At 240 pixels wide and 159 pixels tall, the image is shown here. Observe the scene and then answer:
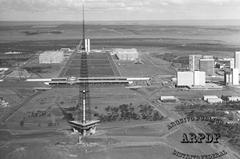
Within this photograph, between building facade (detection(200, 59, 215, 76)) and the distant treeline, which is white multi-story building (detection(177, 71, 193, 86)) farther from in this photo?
the distant treeline

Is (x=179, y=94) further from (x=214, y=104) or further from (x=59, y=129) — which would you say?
(x=59, y=129)

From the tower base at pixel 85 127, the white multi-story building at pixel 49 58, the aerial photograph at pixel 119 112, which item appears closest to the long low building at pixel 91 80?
the aerial photograph at pixel 119 112

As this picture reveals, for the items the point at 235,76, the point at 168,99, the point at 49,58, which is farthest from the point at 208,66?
the point at 49,58

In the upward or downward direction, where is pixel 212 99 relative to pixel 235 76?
downward

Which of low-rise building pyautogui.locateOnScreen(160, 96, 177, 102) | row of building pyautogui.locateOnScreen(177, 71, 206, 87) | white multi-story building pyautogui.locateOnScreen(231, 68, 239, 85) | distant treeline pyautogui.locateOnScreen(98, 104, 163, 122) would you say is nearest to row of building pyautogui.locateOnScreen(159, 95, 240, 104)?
low-rise building pyautogui.locateOnScreen(160, 96, 177, 102)

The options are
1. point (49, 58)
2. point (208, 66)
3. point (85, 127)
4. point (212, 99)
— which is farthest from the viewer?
point (49, 58)

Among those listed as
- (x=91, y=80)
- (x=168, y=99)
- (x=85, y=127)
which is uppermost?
(x=91, y=80)

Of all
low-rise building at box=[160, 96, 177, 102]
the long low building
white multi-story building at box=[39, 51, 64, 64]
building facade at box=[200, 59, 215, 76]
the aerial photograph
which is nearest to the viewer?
the aerial photograph

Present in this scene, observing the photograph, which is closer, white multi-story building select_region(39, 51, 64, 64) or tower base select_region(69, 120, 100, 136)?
tower base select_region(69, 120, 100, 136)

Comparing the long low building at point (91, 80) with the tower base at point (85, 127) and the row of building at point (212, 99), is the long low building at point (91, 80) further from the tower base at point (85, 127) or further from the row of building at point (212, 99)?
the tower base at point (85, 127)

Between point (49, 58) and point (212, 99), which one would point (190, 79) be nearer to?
point (212, 99)

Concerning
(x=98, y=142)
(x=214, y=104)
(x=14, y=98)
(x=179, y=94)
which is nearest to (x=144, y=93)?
(x=179, y=94)
